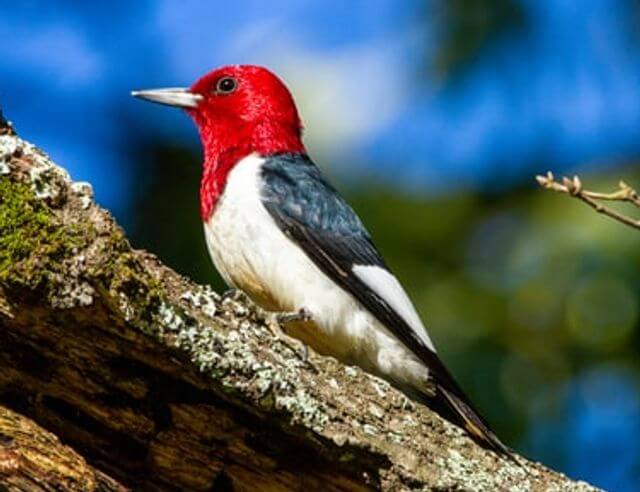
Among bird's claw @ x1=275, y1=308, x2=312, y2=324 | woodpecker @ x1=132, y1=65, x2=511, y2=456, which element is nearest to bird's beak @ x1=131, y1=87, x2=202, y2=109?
woodpecker @ x1=132, y1=65, x2=511, y2=456

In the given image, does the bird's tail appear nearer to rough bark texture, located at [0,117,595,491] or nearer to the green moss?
rough bark texture, located at [0,117,595,491]

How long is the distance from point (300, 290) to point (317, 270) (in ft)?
0.37

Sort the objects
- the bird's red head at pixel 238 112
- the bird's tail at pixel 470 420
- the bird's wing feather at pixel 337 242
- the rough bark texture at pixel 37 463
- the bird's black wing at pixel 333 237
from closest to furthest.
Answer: the rough bark texture at pixel 37 463, the bird's tail at pixel 470 420, the bird's black wing at pixel 333 237, the bird's wing feather at pixel 337 242, the bird's red head at pixel 238 112

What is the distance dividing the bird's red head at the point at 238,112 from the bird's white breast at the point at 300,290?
1.88 feet

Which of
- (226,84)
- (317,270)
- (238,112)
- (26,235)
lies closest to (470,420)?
(317,270)

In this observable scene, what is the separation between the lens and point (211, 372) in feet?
9.41

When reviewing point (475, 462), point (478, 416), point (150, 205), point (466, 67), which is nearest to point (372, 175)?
point (466, 67)

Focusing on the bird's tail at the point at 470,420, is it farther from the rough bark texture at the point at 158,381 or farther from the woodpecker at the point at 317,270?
the rough bark texture at the point at 158,381

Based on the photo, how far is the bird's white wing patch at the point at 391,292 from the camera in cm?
418

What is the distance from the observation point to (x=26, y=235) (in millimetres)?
2738

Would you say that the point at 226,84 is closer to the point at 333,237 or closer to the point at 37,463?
the point at 333,237

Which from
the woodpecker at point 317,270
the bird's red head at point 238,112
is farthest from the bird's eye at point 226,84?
the woodpecker at point 317,270

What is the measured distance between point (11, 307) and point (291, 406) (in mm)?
645

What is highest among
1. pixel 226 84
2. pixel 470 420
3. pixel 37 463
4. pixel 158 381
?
pixel 226 84
